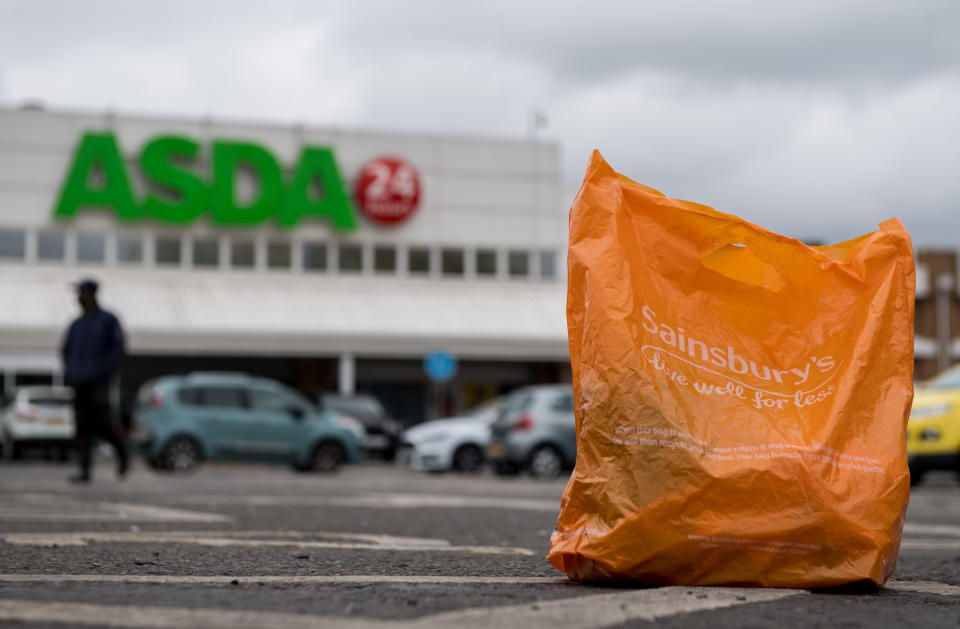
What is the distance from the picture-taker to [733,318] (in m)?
4.39

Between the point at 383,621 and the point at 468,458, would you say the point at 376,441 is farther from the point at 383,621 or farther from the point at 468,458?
the point at 383,621

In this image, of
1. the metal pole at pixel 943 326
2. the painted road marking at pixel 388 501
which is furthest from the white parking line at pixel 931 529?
the metal pole at pixel 943 326

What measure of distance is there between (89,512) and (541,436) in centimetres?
1125

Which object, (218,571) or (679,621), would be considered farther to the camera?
(218,571)

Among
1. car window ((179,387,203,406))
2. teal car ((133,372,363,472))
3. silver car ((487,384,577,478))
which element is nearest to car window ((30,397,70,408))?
teal car ((133,372,363,472))

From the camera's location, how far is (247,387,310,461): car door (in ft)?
63.0

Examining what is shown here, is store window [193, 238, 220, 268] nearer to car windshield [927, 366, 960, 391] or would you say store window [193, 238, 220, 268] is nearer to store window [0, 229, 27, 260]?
store window [0, 229, 27, 260]

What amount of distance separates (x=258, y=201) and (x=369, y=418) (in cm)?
870

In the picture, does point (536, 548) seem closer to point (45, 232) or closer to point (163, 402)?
point (163, 402)

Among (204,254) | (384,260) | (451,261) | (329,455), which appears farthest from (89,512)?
(451,261)

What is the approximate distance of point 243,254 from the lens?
33.2 m

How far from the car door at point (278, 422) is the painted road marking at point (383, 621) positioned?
52.2ft

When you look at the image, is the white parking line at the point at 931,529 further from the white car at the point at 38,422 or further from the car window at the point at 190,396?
the white car at the point at 38,422

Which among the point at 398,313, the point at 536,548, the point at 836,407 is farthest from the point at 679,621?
the point at 398,313
